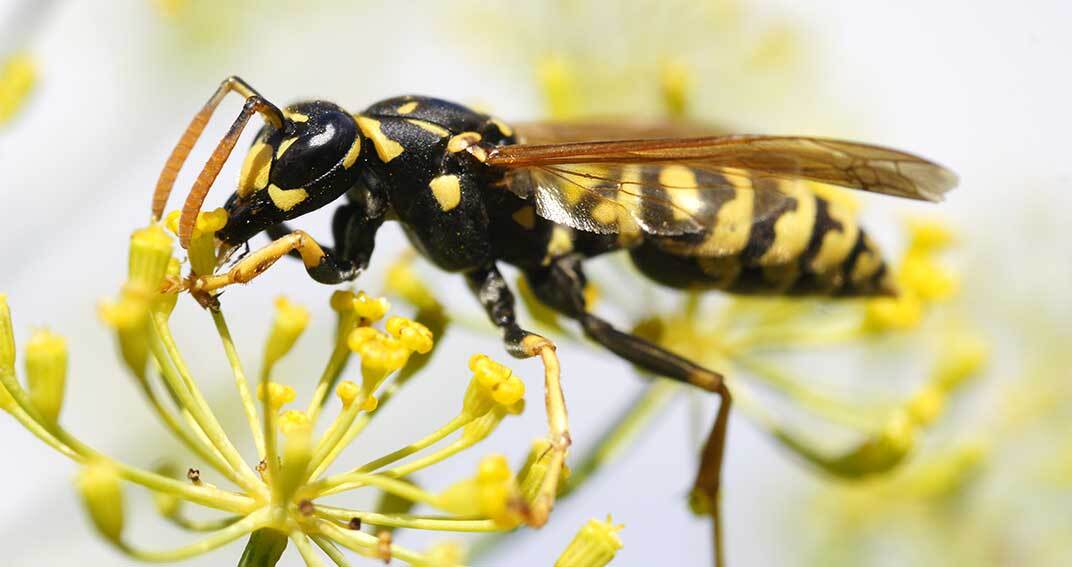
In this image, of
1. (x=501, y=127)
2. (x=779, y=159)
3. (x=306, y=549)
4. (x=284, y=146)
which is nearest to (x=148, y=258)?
(x=284, y=146)

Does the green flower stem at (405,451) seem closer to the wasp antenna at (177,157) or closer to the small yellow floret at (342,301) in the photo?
the small yellow floret at (342,301)

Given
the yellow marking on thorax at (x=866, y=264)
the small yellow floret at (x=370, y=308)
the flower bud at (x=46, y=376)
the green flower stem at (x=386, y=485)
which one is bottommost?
the green flower stem at (x=386, y=485)

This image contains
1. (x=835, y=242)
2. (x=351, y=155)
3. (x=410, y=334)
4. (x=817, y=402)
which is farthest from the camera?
(x=817, y=402)

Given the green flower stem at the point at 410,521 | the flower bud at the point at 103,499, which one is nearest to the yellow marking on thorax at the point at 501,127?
the green flower stem at the point at 410,521

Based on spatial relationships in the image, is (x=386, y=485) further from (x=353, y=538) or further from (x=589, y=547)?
(x=589, y=547)

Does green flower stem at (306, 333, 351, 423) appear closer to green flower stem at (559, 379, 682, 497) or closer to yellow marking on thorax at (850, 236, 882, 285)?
green flower stem at (559, 379, 682, 497)
